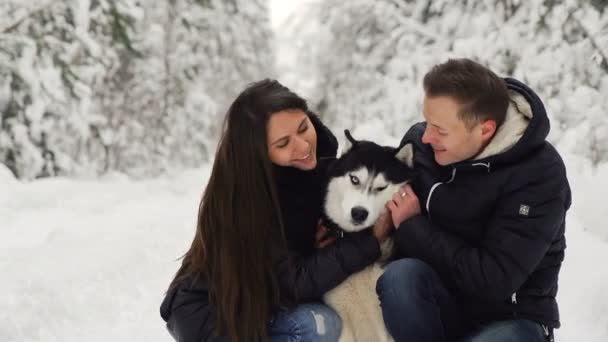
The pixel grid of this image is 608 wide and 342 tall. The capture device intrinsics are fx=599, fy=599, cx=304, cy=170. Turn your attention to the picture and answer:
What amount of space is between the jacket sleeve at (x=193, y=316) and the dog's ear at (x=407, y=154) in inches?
42.0

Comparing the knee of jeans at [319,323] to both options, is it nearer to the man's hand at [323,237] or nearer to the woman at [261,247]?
the woman at [261,247]

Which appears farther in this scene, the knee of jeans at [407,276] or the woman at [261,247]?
the woman at [261,247]

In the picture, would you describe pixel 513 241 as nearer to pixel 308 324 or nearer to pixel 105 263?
pixel 308 324

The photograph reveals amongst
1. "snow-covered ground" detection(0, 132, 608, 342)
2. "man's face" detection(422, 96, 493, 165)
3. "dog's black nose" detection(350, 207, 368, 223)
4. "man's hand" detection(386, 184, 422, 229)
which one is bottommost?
"snow-covered ground" detection(0, 132, 608, 342)

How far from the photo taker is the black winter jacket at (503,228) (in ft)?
7.43

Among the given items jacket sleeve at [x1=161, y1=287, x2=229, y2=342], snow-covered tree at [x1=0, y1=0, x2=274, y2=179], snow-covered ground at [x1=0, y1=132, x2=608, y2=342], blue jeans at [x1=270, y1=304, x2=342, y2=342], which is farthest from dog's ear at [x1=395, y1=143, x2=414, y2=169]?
snow-covered tree at [x1=0, y1=0, x2=274, y2=179]

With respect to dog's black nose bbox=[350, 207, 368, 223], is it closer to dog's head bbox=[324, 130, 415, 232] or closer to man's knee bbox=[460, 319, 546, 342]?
dog's head bbox=[324, 130, 415, 232]

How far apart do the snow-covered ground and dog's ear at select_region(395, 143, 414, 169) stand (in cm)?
170

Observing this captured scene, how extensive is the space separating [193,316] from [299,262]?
0.54 m

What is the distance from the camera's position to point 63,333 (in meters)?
3.83

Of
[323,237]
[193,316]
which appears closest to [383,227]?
[323,237]

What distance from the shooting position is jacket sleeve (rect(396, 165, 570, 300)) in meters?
2.26

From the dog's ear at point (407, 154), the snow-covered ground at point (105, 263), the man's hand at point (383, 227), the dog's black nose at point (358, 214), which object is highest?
the dog's ear at point (407, 154)

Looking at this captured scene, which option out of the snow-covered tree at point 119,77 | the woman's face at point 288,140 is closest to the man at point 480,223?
the woman's face at point 288,140
